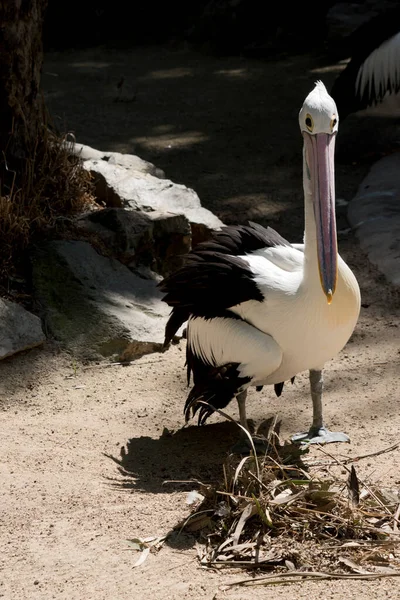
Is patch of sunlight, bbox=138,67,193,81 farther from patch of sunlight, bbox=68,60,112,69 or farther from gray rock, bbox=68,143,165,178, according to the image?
gray rock, bbox=68,143,165,178

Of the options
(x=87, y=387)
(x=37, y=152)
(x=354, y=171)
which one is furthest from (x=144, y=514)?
(x=354, y=171)

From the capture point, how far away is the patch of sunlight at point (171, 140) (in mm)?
8562

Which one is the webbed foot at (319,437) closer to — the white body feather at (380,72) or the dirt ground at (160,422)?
the dirt ground at (160,422)

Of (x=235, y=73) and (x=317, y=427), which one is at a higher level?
(x=235, y=73)

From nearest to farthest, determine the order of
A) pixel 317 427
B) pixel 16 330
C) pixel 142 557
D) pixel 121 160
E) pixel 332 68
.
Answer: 1. pixel 142 557
2. pixel 317 427
3. pixel 16 330
4. pixel 121 160
5. pixel 332 68

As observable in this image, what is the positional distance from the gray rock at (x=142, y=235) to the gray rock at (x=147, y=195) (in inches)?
5.3

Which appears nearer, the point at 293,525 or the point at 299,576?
the point at 299,576

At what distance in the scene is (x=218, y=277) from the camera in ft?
13.1

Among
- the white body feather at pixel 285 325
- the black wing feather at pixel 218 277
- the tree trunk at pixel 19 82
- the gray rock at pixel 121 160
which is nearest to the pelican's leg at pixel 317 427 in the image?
the white body feather at pixel 285 325

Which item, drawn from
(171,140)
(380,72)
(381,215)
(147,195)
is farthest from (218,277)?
(380,72)

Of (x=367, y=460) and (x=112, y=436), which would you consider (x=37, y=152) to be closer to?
(x=112, y=436)

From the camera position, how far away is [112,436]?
441cm

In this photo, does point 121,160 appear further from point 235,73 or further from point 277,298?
point 235,73

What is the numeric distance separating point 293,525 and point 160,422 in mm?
1433
